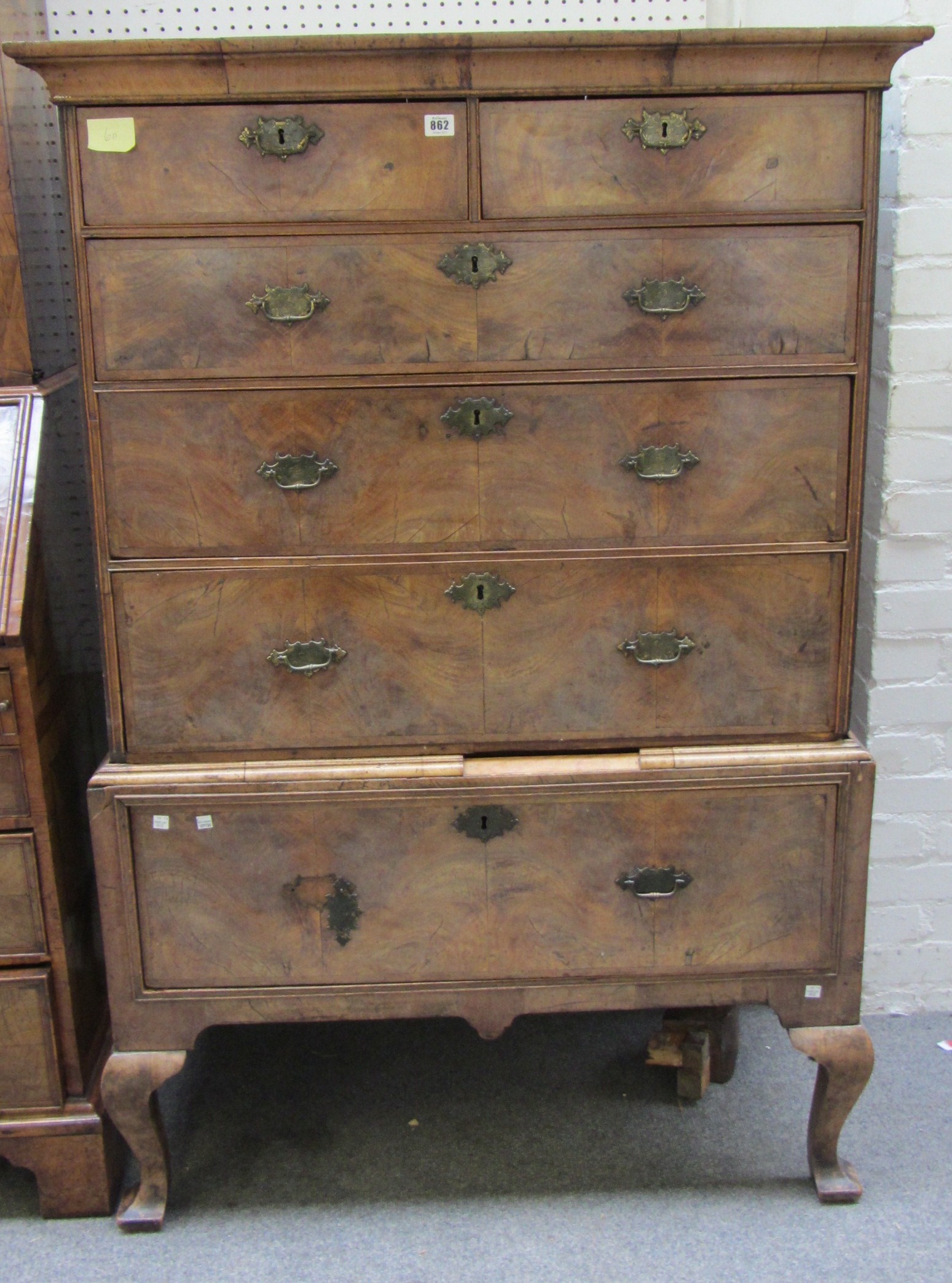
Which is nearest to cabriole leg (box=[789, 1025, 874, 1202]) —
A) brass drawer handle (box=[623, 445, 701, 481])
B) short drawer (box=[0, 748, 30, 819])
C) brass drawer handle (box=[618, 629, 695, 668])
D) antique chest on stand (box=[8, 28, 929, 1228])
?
antique chest on stand (box=[8, 28, 929, 1228])

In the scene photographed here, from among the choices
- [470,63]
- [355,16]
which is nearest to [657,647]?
[470,63]

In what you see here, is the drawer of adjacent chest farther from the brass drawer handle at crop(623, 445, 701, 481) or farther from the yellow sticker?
the yellow sticker

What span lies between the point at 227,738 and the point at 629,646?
67 centimetres

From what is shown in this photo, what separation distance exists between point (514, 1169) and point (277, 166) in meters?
1.76

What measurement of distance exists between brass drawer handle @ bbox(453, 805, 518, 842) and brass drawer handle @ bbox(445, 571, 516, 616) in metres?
0.32

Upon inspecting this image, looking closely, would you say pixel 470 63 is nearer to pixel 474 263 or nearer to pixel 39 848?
pixel 474 263

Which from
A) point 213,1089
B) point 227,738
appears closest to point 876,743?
point 227,738

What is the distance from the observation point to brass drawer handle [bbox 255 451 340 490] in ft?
6.24

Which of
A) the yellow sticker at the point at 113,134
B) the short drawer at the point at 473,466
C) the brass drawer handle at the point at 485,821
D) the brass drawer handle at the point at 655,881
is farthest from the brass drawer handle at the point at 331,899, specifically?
the yellow sticker at the point at 113,134

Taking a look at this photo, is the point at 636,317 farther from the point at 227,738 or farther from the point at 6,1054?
the point at 6,1054

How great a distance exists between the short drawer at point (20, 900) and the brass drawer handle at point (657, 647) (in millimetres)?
1033

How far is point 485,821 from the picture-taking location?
2025 mm

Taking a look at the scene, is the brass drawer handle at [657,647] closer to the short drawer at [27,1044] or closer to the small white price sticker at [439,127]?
the small white price sticker at [439,127]

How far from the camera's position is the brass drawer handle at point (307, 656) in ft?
6.45
